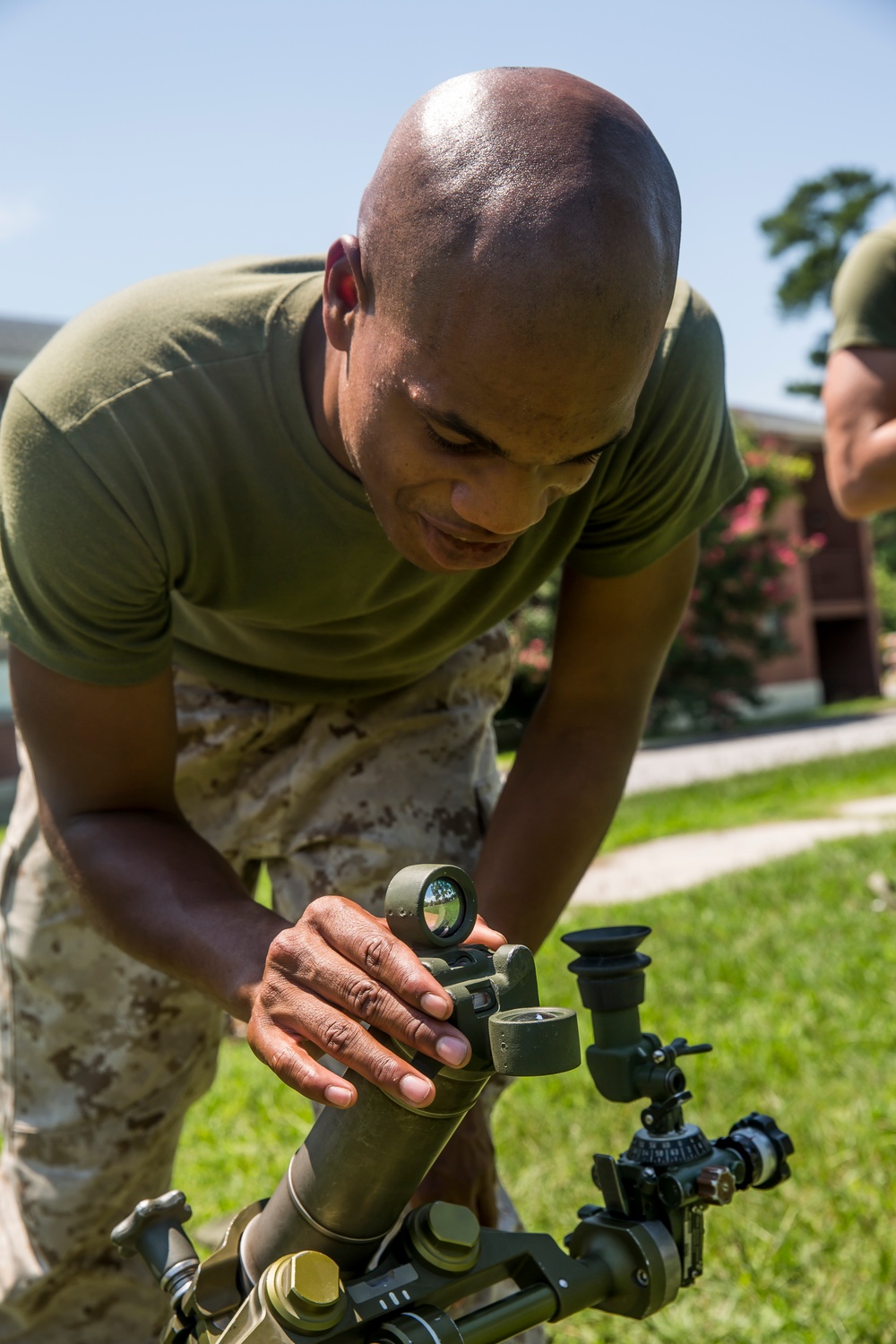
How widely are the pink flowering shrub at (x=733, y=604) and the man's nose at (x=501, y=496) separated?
49.2 feet

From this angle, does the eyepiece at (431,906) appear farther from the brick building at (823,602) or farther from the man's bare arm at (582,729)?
the brick building at (823,602)

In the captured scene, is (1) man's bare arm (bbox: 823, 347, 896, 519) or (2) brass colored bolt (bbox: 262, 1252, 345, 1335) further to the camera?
(1) man's bare arm (bbox: 823, 347, 896, 519)

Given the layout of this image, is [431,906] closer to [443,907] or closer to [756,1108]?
[443,907]

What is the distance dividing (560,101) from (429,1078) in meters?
1.10

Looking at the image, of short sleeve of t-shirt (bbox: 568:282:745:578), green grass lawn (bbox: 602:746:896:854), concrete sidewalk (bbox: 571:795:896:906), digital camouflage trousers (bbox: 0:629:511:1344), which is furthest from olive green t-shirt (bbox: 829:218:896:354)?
green grass lawn (bbox: 602:746:896:854)

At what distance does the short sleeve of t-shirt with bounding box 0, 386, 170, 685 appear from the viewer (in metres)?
1.83

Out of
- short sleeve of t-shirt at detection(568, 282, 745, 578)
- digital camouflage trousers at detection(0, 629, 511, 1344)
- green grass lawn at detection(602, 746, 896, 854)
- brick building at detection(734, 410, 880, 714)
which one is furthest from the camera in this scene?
brick building at detection(734, 410, 880, 714)

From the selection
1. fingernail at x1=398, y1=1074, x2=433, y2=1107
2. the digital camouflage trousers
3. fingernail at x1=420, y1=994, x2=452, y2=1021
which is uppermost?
fingernail at x1=420, y1=994, x2=452, y2=1021

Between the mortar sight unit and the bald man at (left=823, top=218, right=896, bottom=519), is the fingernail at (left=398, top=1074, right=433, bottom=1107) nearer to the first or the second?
the mortar sight unit

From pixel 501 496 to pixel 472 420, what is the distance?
11cm

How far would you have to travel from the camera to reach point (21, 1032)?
8.24 ft

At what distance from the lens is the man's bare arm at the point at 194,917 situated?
1270 mm

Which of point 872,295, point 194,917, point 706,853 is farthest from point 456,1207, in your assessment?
point 706,853

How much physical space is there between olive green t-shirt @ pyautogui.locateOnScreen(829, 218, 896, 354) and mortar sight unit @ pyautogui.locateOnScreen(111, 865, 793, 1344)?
1.93m
